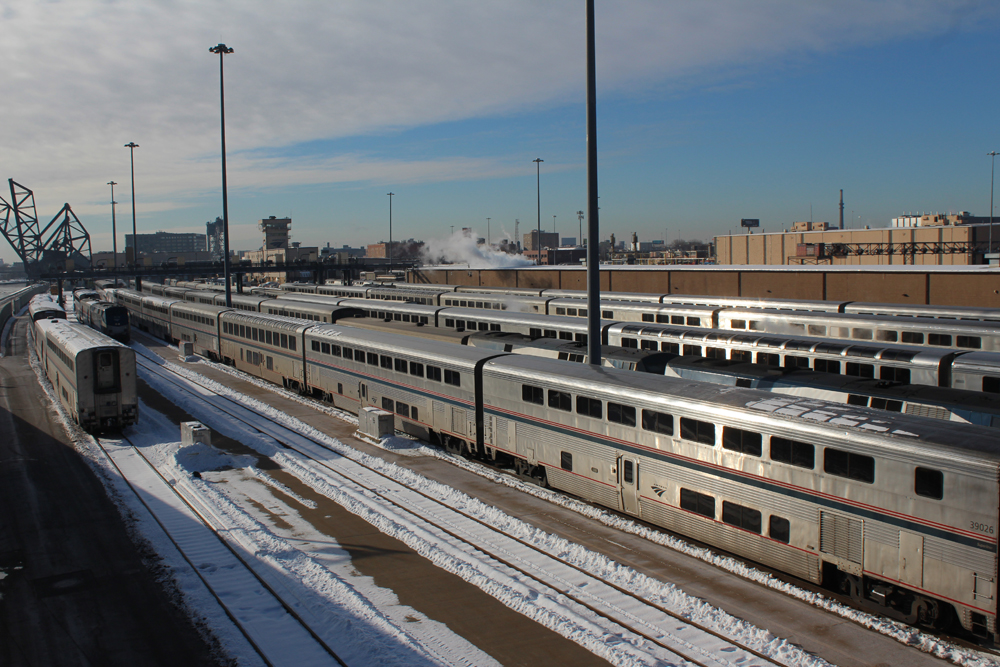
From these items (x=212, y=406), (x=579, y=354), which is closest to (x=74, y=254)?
(x=212, y=406)

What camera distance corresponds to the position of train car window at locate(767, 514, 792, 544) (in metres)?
11.0

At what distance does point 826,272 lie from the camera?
4225cm

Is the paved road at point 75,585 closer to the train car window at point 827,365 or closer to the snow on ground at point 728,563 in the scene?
the snow on ground at point 728,563

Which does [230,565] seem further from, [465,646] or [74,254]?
[74,254]

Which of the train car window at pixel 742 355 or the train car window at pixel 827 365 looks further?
the train car window at pixel 742 355

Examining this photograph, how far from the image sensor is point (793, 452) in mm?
10883

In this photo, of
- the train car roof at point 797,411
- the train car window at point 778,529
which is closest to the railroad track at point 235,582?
the train car window at point 778,529

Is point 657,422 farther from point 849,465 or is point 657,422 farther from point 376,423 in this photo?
point 376,423

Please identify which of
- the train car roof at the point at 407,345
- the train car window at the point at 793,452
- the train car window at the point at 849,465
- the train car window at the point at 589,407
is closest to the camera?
the train car window at the point at 849,465

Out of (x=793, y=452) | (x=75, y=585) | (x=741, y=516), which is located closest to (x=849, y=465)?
(x=793, y=452)

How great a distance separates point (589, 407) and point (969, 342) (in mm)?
15529

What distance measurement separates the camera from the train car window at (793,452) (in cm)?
1062

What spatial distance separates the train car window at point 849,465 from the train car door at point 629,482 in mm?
3888

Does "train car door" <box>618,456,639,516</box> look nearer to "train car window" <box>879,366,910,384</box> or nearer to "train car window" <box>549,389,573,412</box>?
"train car window" <box>549,389,573,412</box>
